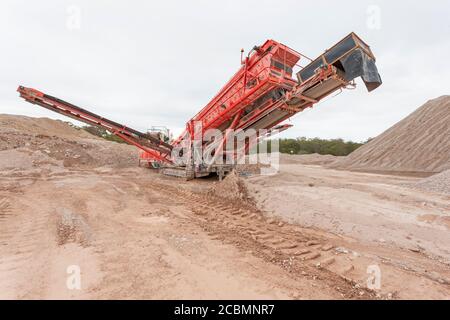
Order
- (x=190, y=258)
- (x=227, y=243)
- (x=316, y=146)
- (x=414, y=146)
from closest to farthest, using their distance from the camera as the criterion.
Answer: (x=190, y=258)
(x=227, y=243)
(x=414, y=146)
(x=316, y=146)

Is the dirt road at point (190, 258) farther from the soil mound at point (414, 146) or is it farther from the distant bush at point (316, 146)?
the distant bush at point (316, 146)

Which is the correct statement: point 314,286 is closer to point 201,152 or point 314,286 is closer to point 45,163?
point 201,152

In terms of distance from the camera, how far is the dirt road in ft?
7.23

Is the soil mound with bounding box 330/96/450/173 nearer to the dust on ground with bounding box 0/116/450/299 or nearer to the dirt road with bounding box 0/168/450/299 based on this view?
the dust on ground with bounding box 0/116/450/299

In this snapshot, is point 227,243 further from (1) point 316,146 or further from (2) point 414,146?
(1) point 316,146

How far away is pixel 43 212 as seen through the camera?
472 cm

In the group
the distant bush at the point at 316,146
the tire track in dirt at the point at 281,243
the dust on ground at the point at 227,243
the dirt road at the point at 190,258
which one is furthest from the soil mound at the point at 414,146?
the distant bush at the point at 316,146

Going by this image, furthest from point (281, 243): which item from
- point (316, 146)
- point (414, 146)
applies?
point (316, 146)

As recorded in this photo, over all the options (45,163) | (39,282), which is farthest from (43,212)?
(45,163)

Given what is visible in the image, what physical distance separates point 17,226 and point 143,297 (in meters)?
3.24

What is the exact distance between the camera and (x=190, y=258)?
2807 millimetres

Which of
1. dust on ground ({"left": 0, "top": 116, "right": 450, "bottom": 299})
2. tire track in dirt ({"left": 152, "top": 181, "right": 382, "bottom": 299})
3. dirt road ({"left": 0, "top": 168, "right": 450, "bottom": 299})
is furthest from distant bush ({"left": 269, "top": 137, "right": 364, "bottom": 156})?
dirt road ({"left": 0, "top": 168, "right": 450, "bottom": 299})

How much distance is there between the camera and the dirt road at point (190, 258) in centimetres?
220

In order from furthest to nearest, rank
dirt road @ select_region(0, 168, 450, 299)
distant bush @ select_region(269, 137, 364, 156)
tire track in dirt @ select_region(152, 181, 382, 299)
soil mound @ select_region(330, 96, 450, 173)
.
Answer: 1. distant bush @ select_region(269, 137, 364, 156)
2. soil mound @ select_region(330, 96, 450, 173)
3. tire track in dirt @ select_region(152, 181, 382, 299)
4. dirt road @ select_region(0, 168, 450, 299)
